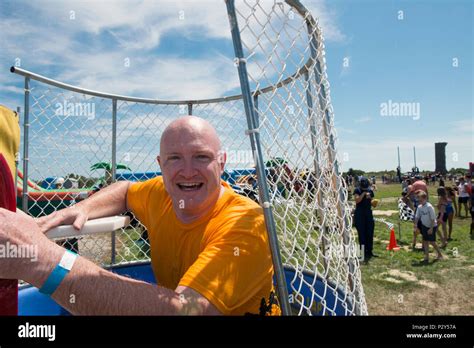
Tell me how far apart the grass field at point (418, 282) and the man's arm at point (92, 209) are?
3.46m

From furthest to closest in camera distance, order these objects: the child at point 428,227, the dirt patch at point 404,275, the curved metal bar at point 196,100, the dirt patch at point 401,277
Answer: the child at point 428,227, the dirt patch at point 404,275, the dirt patch at point 401,277, the curved metal bar at point 196,100

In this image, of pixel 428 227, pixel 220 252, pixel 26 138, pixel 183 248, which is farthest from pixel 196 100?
pixel 428 227

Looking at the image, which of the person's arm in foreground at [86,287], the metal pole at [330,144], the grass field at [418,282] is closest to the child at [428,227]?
the grass field at [418,282]

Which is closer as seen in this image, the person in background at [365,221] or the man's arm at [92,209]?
the man's arm at [92,209]

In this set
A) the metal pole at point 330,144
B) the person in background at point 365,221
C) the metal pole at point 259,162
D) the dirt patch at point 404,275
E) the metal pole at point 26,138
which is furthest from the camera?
the person in background at point 365,221

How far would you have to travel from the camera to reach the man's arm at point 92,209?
157 centimetres

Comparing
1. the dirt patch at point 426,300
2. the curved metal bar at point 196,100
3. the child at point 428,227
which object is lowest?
the dirt patch at point 426,300

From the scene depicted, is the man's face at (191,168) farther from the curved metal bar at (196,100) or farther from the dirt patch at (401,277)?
the dirt patch at (401,277)

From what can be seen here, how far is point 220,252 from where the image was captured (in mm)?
1276
